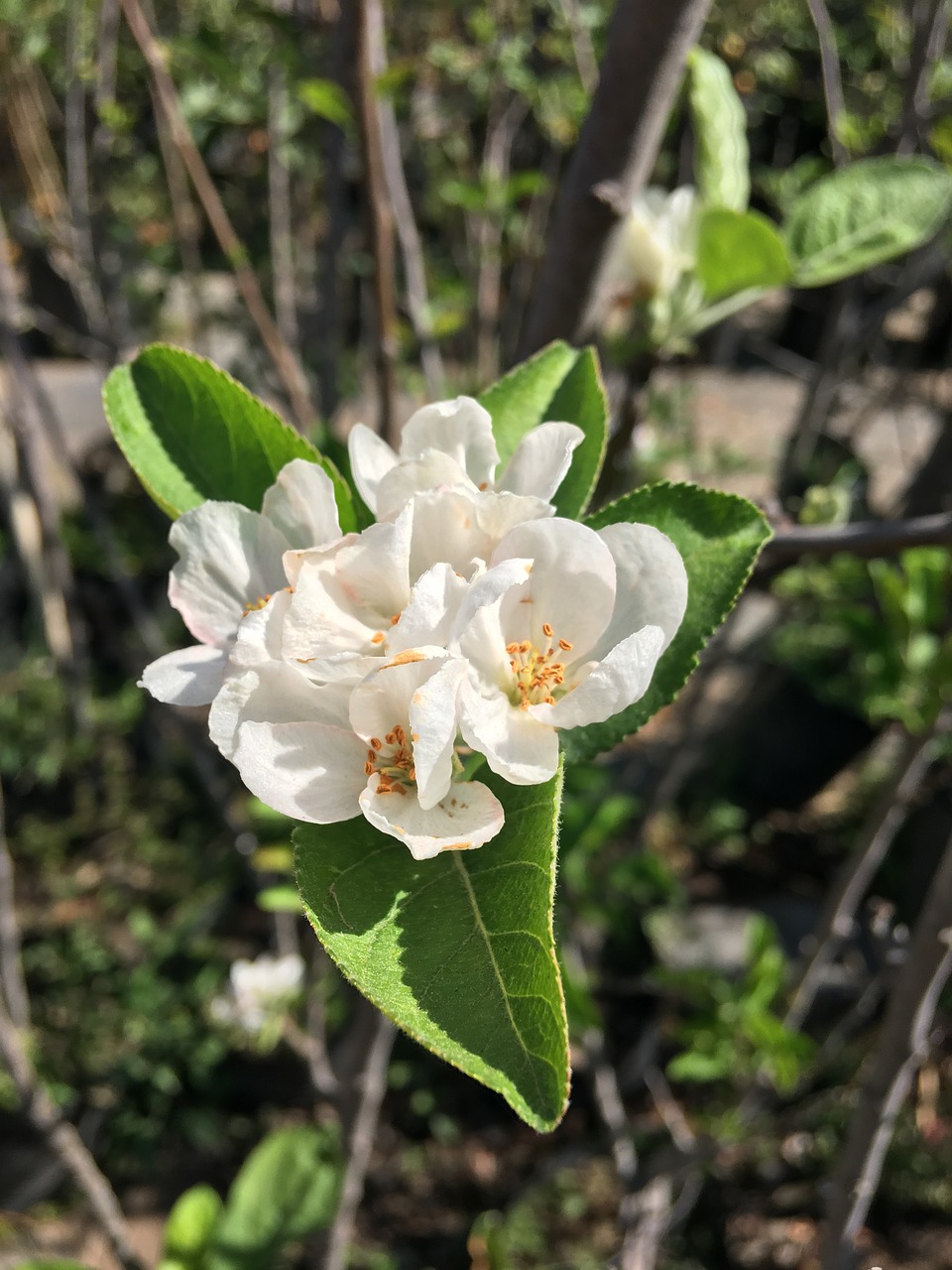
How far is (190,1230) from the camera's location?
2025 millimetres

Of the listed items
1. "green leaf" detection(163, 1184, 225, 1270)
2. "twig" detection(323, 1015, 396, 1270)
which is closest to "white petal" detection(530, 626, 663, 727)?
"twig" detection(323, 1015, 396, 1270)

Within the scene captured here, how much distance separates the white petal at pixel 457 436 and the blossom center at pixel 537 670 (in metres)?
0.14

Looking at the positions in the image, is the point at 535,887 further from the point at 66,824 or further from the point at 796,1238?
the point at 66,824

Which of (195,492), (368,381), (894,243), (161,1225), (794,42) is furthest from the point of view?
(368,381)

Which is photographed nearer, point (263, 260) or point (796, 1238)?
point (796, 1238)

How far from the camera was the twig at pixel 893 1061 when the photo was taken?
948mm

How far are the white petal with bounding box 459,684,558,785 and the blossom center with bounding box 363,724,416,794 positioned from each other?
0.07 meters

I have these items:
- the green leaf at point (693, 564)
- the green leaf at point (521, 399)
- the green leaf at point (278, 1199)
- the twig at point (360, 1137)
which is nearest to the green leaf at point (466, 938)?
the green leaf at point (693, 564)

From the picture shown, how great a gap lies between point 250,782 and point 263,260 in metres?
→ 3.37

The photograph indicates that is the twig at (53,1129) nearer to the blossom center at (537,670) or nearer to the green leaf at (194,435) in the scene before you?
the green leaf at (194,435)

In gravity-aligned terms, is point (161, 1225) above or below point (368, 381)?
below

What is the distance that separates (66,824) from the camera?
380 centimetres

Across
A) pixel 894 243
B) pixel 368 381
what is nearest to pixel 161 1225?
pixel 894 243

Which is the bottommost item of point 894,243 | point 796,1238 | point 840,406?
point 796,1238
